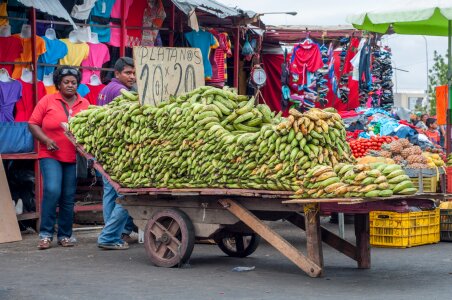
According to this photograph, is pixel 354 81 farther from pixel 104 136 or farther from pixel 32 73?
pixel 104 136

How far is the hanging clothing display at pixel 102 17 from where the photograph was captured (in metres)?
13.0

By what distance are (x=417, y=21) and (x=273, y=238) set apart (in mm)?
4959

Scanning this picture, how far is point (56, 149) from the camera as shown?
10.0 m

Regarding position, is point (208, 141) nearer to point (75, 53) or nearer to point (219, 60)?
point (75, 53)

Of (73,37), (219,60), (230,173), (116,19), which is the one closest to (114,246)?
(230,173)

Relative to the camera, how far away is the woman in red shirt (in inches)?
400

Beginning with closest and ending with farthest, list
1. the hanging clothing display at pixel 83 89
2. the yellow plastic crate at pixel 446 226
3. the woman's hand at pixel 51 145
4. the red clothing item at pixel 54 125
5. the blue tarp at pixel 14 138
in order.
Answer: the woman's hand at pixel 51 145 < the red clothing item at pixel 54 125 < the yellow plastic crate at pixel 446 226 < the blue tarp at pixel 14 138 < the hanging clothing display at pixel 83 89

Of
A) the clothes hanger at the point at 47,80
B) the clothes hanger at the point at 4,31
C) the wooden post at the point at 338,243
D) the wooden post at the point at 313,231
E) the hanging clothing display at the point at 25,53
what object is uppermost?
the clothes hanger at the point at 4,31

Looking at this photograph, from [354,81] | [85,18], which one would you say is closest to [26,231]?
[85,18]

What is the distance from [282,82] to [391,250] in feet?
29.6

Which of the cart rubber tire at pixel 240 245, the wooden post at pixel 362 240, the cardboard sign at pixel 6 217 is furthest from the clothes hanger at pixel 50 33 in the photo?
the wooden post at pixel 362 240

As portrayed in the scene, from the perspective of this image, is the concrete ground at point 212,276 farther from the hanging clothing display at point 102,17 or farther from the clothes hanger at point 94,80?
the hanging clothing display at point 102,17

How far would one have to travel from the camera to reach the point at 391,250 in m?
10.5

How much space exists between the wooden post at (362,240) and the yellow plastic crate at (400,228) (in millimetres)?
1809
